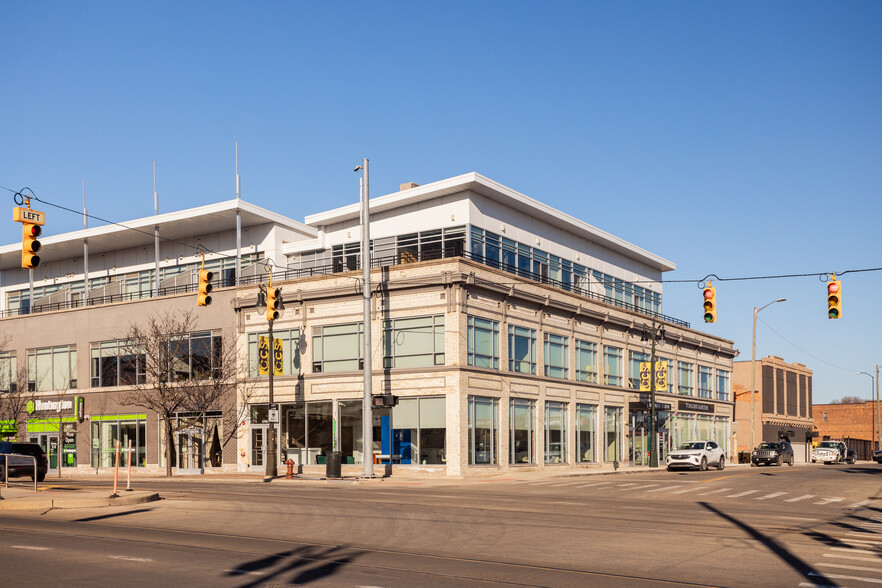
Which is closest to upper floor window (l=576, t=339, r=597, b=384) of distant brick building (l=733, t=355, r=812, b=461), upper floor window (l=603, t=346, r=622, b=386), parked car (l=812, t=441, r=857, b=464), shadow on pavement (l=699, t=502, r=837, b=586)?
upper floor window (l=603, t=346, r=622, b=386)

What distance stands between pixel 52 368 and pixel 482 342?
3048cm

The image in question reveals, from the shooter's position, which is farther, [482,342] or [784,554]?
[482,342]

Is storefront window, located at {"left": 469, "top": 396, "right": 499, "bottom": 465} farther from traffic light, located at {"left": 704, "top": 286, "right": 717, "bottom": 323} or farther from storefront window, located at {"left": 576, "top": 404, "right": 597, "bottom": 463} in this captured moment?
traffic light, located at {"left": 704, "top": 286, "right": 717, "bottom": 323}

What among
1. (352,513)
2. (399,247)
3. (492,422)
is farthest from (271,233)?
(352,513)

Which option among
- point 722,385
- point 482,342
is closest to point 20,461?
point 482,342

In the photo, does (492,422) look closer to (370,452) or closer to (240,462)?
(370,452)

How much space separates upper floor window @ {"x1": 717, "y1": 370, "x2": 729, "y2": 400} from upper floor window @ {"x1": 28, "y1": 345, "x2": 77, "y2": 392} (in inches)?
1943

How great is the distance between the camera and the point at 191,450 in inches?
1956

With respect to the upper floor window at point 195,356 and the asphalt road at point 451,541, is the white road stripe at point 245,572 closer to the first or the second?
the asphalt road at point 451,541

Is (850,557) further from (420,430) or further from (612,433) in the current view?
(612,433)

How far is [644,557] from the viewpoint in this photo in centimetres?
1330

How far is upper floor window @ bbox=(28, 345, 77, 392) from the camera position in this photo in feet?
184

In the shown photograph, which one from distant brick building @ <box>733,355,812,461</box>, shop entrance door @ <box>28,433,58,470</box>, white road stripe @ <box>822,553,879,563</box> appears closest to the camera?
white road stripe @ <box>822,553,879,563</box>

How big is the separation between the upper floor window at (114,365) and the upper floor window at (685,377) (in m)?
37.8
